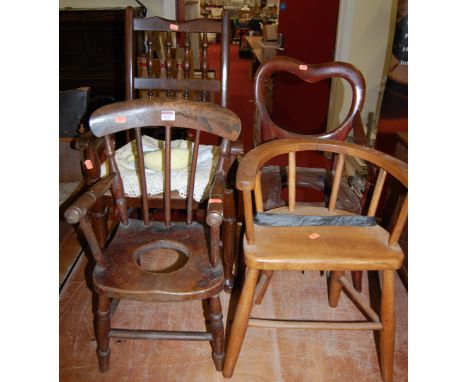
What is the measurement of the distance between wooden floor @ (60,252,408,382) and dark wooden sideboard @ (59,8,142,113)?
1.84 meters

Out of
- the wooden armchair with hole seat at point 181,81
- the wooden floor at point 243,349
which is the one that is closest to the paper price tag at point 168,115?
the wooden armchair with hole seat at point 181,81

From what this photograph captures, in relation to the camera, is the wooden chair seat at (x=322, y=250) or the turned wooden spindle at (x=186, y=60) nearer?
the wooden chair seat at (x=322, y=250)

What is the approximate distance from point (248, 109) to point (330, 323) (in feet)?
12.1

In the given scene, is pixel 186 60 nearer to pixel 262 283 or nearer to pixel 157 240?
pixel 157 240

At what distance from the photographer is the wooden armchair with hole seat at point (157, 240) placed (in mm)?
1155

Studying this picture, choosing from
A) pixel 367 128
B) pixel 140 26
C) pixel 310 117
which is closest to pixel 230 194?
pixel 140 26

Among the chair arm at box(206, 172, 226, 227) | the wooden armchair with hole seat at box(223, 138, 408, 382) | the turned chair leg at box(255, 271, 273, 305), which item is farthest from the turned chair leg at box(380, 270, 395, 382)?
the chair arm at box(206, 172, 226, 227)

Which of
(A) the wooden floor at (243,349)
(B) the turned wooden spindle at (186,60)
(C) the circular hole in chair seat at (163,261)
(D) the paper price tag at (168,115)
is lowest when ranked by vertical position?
(A) the wooden floor at (243,349)

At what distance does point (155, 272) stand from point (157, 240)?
14 cm

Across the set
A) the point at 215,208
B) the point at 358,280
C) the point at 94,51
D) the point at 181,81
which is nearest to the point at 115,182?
the point at 215,208

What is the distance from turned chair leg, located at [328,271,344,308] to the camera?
1.62 meters

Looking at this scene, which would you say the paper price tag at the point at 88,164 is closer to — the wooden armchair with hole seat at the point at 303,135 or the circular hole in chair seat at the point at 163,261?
the circular hole in chair seat at the point at 163,261

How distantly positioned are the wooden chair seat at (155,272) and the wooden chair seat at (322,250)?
0.16 meters
